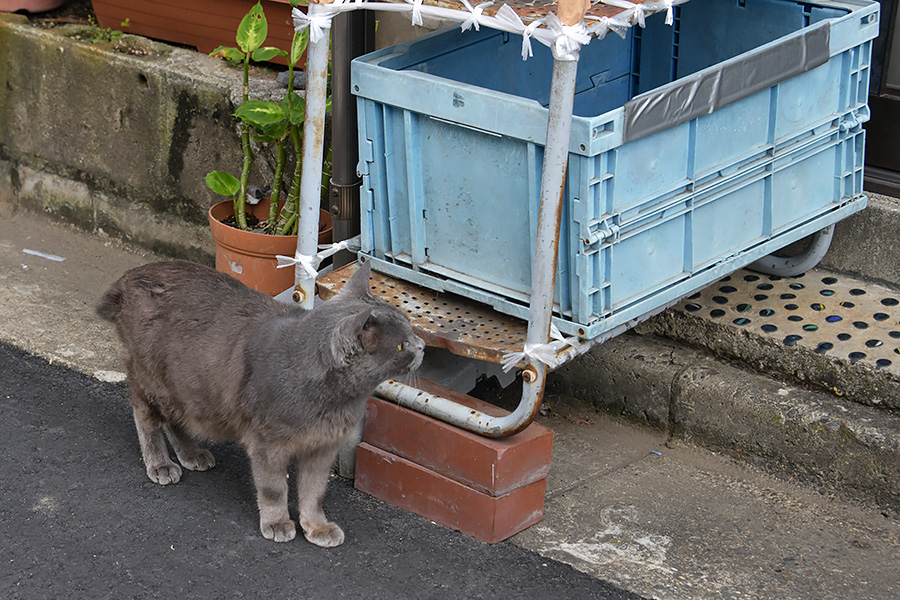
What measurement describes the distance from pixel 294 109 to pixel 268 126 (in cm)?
14

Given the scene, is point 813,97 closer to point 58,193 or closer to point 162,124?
point 162,124

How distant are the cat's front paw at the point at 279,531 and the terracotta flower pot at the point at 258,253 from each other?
3.99ft

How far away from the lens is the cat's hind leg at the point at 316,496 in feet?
10.5

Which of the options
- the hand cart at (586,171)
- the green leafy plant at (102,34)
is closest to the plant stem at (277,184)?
the hand cart at (586,171)

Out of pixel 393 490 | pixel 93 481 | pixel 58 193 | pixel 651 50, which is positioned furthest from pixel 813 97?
pixel 58 193

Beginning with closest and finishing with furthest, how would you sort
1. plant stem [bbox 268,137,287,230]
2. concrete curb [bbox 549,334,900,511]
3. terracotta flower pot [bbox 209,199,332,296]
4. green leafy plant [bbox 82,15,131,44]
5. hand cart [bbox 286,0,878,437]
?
hand cart [bbox 286,0,878,437]
concrete curb [bbox 549,334,900,511]
terracotta flower pot [bbox 209,199,332,296]
plant stem [bbox 268,137,287,230]
green leafy plant [bbox 82,15,131,44]

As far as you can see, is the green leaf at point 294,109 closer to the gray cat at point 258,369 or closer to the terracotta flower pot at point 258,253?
the terracotta flower pot at point 258,253

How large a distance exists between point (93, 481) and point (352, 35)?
1703 millimetres

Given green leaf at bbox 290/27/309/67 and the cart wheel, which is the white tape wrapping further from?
the cart wheel

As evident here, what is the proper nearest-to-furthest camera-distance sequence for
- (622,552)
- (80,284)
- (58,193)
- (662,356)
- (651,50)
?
(622,552) < (662,356) < (651,50) < (80,284) < (58,193)

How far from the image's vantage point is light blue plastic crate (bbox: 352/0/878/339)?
303 cm

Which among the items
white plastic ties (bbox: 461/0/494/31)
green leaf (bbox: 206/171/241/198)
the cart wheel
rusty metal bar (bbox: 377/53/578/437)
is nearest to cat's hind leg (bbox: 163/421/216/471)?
rusty metal bar (bbox: 377/53/578/437)

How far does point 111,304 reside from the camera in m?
3.50

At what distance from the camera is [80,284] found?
16.1 feet
